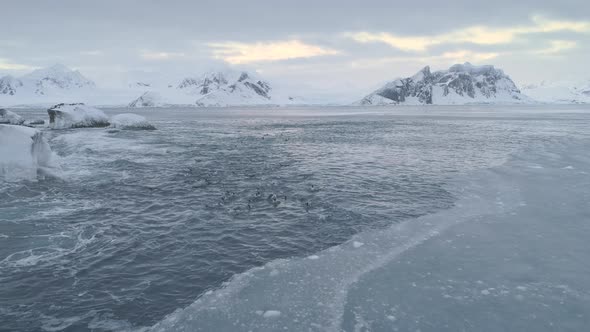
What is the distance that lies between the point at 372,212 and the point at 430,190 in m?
4.95

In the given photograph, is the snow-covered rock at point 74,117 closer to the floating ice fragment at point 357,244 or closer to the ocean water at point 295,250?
the ocean water at point 295,250

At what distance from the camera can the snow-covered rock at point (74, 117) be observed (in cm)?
5322

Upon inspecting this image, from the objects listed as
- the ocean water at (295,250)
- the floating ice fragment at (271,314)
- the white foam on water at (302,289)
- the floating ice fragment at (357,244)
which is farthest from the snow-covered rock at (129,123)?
the floating ice fragment at (271,314)

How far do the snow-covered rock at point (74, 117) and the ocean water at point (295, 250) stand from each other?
1491 inches

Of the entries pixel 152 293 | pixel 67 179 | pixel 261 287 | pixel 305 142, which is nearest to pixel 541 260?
pixel 261 287

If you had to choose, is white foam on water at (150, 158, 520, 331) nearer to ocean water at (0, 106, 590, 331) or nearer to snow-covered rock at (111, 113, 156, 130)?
ocean water at (0, 106, 590, 331)

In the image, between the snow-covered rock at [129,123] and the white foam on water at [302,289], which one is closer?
the white foam on water at [302,289]

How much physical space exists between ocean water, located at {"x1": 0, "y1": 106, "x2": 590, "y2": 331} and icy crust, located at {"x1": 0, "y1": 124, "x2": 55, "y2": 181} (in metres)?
0.71

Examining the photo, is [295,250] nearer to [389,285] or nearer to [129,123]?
[389,285]

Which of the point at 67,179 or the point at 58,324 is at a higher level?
the point at 67,179

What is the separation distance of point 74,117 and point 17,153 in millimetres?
39228

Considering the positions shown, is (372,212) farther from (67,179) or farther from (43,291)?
(67,179)

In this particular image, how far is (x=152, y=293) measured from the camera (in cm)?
883

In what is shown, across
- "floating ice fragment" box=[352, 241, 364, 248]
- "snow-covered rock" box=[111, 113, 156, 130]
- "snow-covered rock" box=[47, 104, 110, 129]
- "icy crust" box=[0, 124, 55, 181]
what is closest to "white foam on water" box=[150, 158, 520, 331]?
"floating ice fragment" box=[352, 241, 364, 248]
